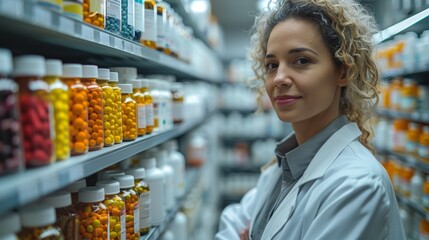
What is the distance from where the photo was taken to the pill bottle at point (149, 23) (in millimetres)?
1539

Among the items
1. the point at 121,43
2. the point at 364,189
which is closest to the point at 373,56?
the point at 364,189

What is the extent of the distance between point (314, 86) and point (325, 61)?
11 centimetres

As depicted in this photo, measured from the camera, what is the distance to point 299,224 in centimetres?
124

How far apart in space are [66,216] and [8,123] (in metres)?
0.45

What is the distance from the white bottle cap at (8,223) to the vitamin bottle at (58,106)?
155 mm

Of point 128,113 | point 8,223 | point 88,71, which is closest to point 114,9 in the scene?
point 88,71

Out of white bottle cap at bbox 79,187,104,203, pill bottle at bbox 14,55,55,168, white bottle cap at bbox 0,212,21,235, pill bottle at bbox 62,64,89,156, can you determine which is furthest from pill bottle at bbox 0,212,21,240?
white bottle cap at bbox 79,187,104,203

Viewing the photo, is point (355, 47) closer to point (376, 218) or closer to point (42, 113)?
point (376, 218)

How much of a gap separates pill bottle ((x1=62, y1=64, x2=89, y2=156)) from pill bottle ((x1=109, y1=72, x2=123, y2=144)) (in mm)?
223

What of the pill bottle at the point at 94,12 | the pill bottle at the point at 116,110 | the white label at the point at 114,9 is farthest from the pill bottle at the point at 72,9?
the pill bottle at the point at 116,110

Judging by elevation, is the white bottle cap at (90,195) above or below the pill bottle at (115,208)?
above

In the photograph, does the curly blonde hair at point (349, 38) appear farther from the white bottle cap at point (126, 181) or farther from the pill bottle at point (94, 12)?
the white bottle cap at point (126, 181)

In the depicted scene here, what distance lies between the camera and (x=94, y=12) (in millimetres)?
1064

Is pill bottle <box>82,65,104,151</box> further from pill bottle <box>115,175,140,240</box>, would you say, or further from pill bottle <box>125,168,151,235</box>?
pill bottle <box>125,168,151,235</box>
